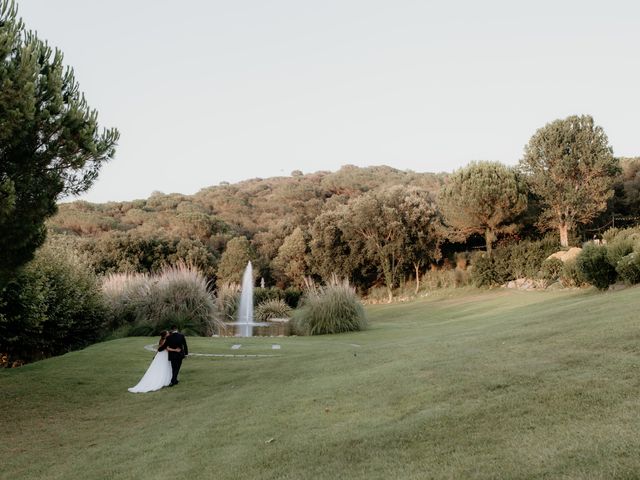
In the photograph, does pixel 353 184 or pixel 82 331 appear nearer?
pixel 82 331

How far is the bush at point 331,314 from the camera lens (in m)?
20.0

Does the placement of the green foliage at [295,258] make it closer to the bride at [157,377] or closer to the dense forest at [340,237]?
the dense forest at [340,237]

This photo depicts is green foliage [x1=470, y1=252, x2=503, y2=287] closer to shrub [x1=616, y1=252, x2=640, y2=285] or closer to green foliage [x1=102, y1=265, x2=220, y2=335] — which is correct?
shrub [x1=616, y1=252, x2=640, y2=285]

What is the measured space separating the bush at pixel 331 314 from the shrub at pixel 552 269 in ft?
34.8

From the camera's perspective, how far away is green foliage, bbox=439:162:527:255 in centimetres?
3206

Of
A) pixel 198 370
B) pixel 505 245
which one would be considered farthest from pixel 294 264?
pixel 198 370

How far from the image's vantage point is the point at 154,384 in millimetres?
10438

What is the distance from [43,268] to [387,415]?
13.5 meters

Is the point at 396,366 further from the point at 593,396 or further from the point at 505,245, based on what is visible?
the point at 505,245

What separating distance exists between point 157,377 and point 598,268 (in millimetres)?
13615

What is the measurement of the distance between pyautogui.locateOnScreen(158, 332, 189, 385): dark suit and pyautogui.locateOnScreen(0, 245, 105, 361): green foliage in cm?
455

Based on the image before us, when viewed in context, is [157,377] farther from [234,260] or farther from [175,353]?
[234,260]

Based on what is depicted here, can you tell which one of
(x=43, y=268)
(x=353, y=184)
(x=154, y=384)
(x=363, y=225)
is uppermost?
(x=353, y=184)

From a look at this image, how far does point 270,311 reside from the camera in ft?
99.0
